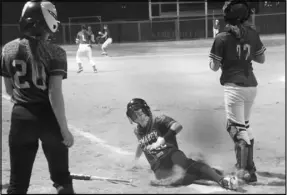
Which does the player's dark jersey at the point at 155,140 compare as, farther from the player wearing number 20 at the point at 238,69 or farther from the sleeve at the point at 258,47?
the sleeve at the point at 258,47

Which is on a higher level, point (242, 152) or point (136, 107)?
point (136, 107)

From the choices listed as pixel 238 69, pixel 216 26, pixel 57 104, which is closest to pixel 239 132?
pixel 238 69

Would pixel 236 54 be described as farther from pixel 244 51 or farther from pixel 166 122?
pixel 166 122

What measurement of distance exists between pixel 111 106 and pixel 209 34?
23483 millimetres

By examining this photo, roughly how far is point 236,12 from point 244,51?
399mm

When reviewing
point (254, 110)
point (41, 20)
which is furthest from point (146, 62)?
point (41, 20)

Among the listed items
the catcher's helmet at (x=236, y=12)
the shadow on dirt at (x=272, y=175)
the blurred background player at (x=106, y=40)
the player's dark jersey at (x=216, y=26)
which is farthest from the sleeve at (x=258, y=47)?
the player's dark jersey at (x=216, y=26)

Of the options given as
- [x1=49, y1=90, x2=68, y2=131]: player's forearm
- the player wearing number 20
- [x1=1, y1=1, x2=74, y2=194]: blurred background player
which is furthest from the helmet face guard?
[x1=49, y1=90, x2=68, y2=131]: player's forearm

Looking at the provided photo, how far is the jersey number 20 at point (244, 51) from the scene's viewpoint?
4301mm

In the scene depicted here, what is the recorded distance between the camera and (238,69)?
4.35 m

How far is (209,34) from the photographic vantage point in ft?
103

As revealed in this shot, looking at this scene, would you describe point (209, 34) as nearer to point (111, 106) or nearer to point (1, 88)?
point (1, 88)

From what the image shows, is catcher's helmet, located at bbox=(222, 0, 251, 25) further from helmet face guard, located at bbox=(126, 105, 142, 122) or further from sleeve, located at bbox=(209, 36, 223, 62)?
helmet face guard, located at bbox=(126, 105, 142, 122)

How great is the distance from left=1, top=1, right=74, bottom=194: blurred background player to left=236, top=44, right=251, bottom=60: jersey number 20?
1.92m
